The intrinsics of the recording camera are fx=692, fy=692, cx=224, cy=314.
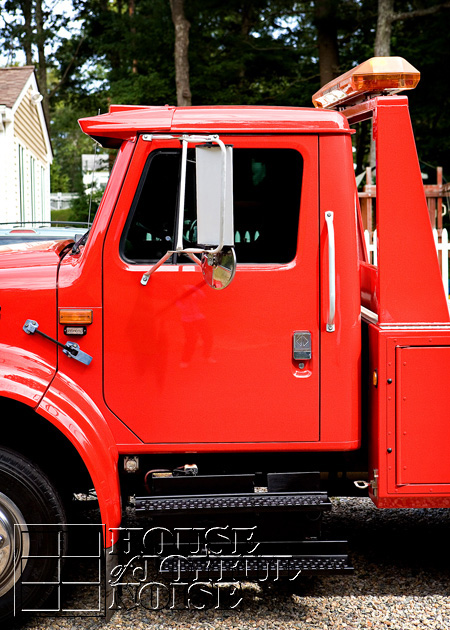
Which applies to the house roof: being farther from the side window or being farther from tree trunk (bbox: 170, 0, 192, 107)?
the side window

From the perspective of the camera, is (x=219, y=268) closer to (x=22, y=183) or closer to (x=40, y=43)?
(x=22, y=183)

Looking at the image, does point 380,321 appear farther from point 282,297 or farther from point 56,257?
point 56,257

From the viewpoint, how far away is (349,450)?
3.24 metres

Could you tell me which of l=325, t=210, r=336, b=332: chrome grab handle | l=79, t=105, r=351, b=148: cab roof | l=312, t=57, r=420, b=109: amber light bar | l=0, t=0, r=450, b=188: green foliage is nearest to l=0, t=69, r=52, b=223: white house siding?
l=0, t=0, r=450, b=188: green foliage

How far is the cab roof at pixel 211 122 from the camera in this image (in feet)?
10.1

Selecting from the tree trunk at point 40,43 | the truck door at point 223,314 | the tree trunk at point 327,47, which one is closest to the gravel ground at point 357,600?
the truck door at point 223,314

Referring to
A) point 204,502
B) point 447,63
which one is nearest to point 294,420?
point 204,502

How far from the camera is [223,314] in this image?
311 cm

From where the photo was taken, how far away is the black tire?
309cm

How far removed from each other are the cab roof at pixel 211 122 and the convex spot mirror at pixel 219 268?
24.0 inches

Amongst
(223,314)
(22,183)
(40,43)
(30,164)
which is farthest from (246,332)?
(40,43)

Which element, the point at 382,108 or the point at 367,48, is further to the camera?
the point at 367,48

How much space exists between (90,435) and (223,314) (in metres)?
0.79

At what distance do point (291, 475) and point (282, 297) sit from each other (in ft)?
2.73
